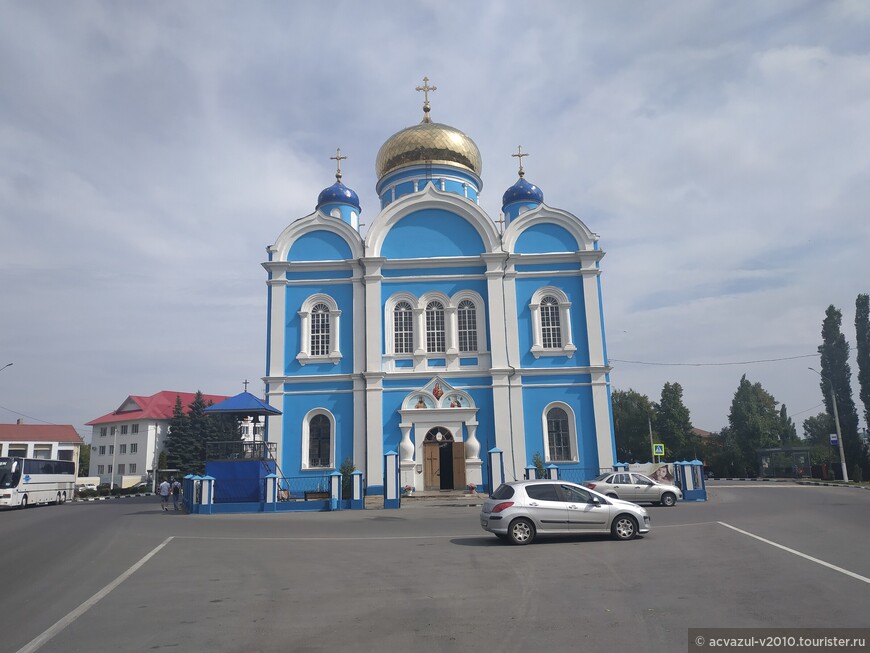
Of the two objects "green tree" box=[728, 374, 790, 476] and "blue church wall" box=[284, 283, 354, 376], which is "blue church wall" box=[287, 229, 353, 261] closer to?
"blue church wall" box=[284, 283, 354, 376]

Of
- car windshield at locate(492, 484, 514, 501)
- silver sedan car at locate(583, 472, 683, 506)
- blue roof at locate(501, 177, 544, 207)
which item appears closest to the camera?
car windshield at locate(492, 484, 514, 501)

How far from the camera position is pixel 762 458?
46062 mm

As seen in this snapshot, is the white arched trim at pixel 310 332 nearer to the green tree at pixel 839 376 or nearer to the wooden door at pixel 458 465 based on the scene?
the wooden door at pixel 458 465

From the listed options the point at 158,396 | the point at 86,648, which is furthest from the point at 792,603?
the point at 158,396

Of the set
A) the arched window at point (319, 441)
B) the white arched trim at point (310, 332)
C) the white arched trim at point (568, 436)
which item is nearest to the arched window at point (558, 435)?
the white arched trim at point (568, 436)

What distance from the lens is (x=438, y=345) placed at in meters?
25.5

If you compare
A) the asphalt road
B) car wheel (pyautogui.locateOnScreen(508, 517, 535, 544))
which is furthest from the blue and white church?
car wheel (pyautogui.locateOnScreen(508, 517, 535, 544))

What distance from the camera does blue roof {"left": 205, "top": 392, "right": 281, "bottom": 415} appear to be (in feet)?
72.1

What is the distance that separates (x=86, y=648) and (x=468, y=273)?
70.8 feet

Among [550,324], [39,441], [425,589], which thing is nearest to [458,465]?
[550,324]

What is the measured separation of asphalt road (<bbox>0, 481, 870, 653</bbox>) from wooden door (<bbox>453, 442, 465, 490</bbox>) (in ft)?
33.5

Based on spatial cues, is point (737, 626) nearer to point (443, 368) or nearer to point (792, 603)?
point (792, 603)

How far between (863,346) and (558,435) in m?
23.4

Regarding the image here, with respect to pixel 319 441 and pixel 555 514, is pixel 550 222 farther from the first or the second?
pixel 555 514
